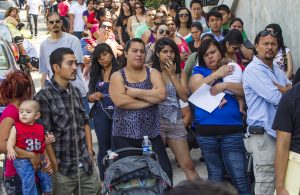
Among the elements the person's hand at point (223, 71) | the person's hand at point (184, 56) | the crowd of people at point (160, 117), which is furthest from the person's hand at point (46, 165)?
the person's hand at point (184, 56)

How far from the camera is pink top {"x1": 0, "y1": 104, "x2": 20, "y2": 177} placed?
19.5 feet

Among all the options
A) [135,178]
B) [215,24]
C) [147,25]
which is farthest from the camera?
[147,25]

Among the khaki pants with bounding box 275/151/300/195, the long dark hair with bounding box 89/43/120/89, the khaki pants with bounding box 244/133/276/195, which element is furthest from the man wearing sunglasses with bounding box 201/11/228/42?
the khaki pants with bounding box 275/151/300/195

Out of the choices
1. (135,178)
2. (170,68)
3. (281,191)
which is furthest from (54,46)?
(281,191)

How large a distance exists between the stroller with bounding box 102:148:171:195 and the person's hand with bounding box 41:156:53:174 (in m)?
0.58

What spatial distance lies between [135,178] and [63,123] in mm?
937

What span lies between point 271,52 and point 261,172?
1118 millimetres

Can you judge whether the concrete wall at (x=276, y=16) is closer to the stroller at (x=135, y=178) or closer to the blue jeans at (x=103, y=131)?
the blue jeans at (x=103, y=131)

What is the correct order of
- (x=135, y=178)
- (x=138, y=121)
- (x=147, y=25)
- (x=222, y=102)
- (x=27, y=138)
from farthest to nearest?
(x=147, y=25) < (x=222, y=102) < (x=138, y=121) < (x=27, y=138) < (x=135, y=178)

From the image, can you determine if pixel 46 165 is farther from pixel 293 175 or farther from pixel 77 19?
pixel 77 19

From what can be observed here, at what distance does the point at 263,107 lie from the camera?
6.41m

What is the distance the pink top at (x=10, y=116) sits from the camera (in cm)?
593

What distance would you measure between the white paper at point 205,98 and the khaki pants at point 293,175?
5.67 ft

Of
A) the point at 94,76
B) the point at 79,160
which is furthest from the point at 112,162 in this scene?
the point at 94,76
